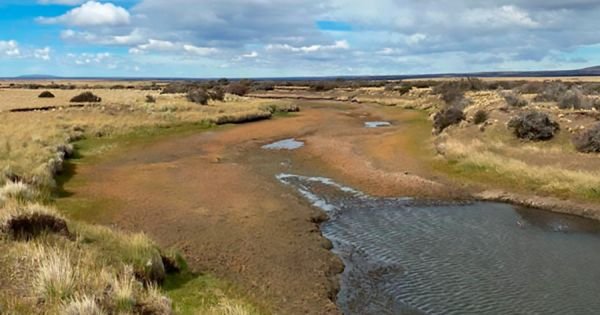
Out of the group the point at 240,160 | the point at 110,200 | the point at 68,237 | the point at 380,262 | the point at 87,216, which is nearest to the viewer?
the point at 68,237

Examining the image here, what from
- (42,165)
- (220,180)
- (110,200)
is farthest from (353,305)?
(42,165)

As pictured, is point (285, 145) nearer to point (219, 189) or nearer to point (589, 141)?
point (219, 189)

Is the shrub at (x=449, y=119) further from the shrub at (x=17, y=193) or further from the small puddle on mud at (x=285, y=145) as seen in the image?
the shrub at (x=17, y=193)

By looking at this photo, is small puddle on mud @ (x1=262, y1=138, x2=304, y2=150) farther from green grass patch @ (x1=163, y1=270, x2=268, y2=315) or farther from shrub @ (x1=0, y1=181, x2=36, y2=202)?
green grass patch @ (x1=163, y1=270, x2=268, y2=315)

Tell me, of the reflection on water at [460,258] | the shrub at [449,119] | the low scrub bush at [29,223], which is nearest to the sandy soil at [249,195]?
the reflection on water at [460,258]

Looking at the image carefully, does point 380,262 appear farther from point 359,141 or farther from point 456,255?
point 359,141

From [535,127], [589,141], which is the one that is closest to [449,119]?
[535,127]
